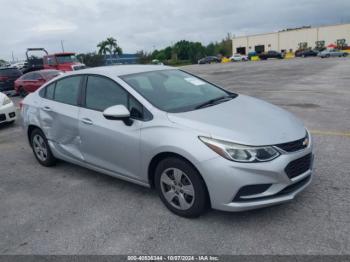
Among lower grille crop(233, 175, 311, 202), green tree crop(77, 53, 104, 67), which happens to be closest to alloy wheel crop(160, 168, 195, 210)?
lower grille crop(233, 175, 311, 202)

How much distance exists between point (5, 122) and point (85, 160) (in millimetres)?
5309

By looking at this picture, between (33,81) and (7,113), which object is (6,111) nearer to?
(7,113)

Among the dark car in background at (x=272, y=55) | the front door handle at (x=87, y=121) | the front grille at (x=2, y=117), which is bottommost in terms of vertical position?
the front grille at (x=2, y=117)

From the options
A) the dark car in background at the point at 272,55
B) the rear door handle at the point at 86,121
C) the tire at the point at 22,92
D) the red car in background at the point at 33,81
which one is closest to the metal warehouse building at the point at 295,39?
the dark car in background at the point at 272,55

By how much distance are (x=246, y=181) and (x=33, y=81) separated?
14107mm

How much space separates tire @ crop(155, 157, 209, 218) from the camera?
10.7 feet

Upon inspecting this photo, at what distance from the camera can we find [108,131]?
3.97 metres

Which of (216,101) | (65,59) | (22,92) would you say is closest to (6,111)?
(216,101)

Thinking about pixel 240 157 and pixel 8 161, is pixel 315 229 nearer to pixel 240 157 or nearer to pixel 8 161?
pixel 240 157

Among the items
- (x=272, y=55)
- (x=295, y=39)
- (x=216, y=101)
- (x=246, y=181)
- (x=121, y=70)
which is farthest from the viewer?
(x=295, y=39)

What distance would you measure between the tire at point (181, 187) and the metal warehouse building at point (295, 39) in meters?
87.1

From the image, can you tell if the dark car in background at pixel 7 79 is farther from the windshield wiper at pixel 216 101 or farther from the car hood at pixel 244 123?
the car hood at pixel 244 123

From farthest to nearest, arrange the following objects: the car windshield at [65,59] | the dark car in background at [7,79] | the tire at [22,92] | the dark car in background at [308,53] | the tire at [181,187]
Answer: the dark car in background at [308,53] < the car windshield at [65,59] < the dark car in background at [7,79] < the tire at [22,92] < the tire at [181,187]

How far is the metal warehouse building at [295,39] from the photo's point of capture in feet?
264
